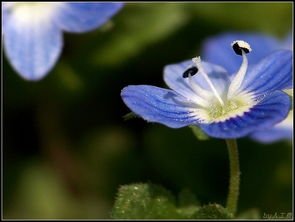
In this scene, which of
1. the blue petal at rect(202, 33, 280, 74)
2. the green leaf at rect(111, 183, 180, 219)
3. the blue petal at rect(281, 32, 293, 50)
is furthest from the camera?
the blue petal at rect(281, 32, 293, 50)

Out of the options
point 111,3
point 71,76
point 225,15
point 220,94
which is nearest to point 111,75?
point 71,76

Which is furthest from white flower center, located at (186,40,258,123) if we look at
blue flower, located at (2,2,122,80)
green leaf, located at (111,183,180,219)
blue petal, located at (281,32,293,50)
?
blue petal, located at (281,32,293,50)

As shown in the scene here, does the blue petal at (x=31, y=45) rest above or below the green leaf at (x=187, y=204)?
above

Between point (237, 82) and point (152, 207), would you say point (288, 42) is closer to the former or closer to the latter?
point (237, 82)

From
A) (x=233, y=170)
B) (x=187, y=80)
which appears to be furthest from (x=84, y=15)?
(x=233, y=170)

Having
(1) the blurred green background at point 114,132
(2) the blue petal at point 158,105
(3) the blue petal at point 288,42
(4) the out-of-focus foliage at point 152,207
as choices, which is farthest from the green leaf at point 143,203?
(3) the blue petal at point 288,42

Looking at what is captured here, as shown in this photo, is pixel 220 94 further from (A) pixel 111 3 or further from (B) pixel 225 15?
(B) pixel 225 15

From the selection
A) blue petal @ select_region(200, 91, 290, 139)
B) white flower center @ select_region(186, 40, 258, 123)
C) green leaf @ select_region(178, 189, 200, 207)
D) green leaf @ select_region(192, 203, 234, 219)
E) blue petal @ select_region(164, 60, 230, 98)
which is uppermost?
blue petal @ select_region(164, 60, 230, 98)

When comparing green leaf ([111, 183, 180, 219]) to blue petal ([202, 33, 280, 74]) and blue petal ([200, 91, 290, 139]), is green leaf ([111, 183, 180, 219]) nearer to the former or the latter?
blue petal ([200, 91, 290, 139])

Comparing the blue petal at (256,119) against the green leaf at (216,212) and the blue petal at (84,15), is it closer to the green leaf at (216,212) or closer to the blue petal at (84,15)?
the green leaf at (216,212)
